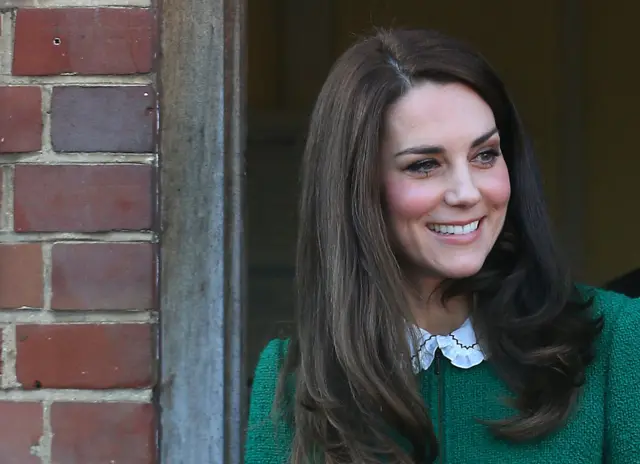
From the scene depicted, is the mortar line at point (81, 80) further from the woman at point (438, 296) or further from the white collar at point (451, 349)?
the white collar at point (451, 349)

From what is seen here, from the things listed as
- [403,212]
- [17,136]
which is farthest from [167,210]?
[403,212]

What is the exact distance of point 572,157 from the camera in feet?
13.7

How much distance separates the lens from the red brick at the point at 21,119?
165 cm

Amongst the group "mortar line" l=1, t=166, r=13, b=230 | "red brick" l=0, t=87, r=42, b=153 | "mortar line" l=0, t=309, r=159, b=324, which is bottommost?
"mortar line" l=0, t=309, r=159, b=324

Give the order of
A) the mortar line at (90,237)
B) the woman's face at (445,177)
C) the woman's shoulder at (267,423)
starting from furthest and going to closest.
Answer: the woman's shoulder at (267,423) → the mortar line at (90,237) → the woman's face at (445,177)

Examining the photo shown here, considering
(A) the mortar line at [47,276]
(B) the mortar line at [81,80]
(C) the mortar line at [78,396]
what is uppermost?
(B) the mortar line at [81,80]

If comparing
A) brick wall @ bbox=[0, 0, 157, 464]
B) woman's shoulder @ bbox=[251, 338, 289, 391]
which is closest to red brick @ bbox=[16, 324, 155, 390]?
brick wall @ bbox=[0, 0, 157, 464]

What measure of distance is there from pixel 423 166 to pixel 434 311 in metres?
0.29

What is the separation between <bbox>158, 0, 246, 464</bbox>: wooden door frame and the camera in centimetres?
172

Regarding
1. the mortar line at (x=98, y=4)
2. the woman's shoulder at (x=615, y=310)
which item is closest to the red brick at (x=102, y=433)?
the mortar line at (x=98, y=4)

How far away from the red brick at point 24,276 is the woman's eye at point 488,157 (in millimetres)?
739

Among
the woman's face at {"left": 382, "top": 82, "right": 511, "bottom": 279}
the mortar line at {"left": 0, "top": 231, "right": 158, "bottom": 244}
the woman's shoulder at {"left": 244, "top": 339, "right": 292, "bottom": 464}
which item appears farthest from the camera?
the woman's shoulder at {"left": 244, "top": 339, "right": 292, "bottom": 464}

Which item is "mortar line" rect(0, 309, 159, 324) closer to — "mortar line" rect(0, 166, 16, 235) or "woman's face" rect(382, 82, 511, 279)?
"mortar line" rect(0, 166, 16, 235)

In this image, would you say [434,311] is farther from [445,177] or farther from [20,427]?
[20,427]
